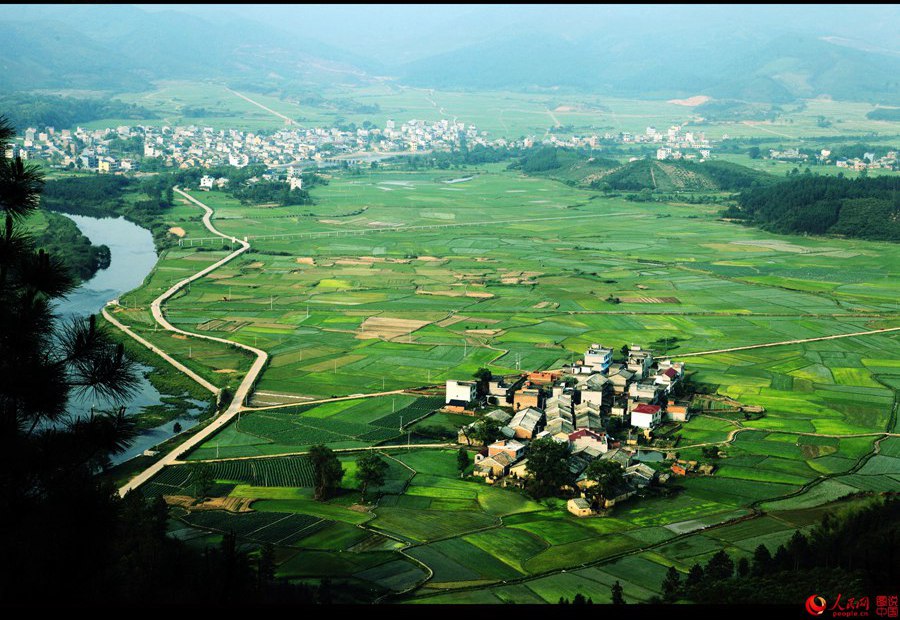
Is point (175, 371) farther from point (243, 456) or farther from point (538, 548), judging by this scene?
point (538, 548)

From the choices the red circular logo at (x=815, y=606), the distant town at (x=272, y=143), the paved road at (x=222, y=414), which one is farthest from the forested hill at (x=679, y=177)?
the red circular logo at (x=815, y=606)

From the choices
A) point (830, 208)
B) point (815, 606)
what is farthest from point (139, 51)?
point (815, 606)

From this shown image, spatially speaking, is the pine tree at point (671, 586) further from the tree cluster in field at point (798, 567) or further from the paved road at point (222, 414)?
the paved road at point (222, 414)

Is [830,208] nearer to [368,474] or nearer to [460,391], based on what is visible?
[460,391]

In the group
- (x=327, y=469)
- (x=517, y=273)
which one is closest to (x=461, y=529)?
(x=327, y=469)

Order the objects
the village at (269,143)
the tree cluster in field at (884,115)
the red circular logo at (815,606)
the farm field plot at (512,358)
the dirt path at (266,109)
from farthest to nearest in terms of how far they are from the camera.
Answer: the tree cluster in field at (884,115), the dirt path at (266,109), the village at (269,143), the farm field plot at (512,358), the red circular logo at (815,606)
